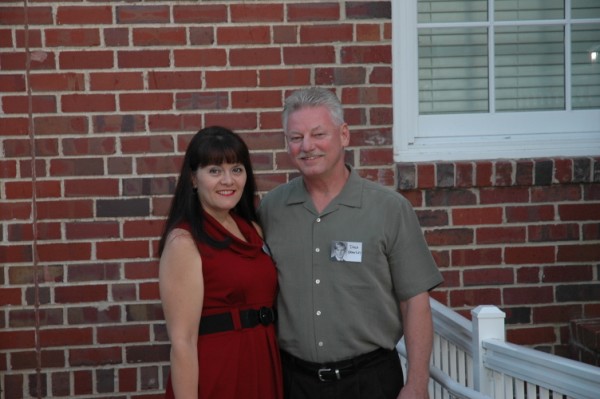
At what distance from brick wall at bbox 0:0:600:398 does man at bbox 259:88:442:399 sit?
140cm

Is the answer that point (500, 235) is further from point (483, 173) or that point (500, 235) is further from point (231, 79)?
point (231, 79)

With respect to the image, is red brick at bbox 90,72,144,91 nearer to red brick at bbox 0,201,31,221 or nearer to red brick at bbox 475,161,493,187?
red brick at bbox 0,201,31,221

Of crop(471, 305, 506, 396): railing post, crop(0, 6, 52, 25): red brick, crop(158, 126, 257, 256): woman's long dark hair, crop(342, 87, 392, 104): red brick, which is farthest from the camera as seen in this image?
crop(342, 87, 392, 104): red brick

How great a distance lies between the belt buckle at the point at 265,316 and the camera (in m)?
3.34

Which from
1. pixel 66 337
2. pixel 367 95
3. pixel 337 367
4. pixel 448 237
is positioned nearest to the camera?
pixel 337 367

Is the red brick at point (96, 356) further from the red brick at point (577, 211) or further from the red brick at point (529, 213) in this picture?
the red brick at point (577, 211)

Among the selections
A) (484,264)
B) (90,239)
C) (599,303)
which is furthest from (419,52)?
(90,239)

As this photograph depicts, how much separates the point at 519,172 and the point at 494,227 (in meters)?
0.31

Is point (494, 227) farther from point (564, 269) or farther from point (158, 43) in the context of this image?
point (158, 43)

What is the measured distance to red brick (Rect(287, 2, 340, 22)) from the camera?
4.77 metres

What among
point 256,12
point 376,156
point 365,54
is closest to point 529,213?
point 376,156

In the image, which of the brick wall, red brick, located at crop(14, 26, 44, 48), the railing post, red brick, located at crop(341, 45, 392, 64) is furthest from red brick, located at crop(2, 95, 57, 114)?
the railing post

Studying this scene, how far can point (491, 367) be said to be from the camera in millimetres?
3455

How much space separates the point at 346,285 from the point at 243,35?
1.81 meters
